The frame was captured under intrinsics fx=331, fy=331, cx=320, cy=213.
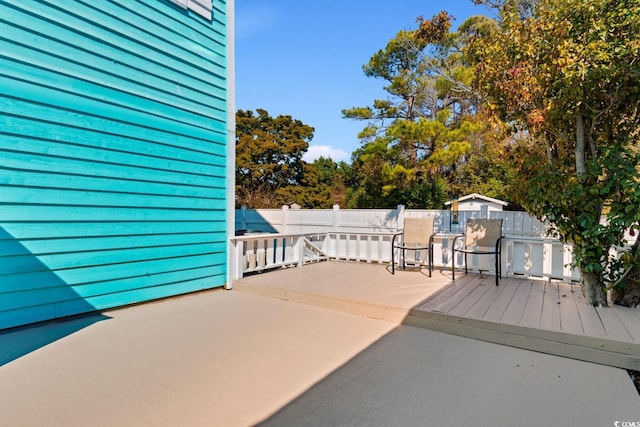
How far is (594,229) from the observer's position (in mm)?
2918

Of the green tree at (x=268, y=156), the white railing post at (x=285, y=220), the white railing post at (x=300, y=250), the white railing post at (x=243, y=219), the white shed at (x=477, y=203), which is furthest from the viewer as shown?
the green tree at (x=268, y=156)

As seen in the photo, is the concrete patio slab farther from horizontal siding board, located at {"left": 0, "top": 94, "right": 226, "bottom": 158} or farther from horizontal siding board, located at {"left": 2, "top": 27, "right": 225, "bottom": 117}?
horizontal siding board, located at {"left": 2, "top": 27, "right": 225, "bottom": 117}

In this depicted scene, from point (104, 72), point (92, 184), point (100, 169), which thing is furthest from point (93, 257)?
point (104, 72)

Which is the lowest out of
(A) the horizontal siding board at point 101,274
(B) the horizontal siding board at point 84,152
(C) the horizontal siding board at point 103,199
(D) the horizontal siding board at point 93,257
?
(A) the horizontal siding board at point 101,274

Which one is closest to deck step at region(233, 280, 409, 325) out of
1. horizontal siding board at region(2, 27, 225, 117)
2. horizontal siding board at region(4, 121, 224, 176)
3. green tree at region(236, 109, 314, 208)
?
horizontal siding board at region(4, 121, 224, 176)

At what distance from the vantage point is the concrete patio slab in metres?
1.72

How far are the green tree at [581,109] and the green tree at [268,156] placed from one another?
13.5 meters

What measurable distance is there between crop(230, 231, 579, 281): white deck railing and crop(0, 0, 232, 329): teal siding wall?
56 centimetres

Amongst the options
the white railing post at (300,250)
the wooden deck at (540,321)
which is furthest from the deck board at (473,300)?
the white railing post at (300,250)

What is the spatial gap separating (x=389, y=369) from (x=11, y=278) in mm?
3119

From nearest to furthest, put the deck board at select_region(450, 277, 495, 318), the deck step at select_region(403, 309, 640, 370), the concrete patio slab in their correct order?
the concrete patio slab
the deck step at select_region(403, 309, 640, 370)
the deck board at select_region(450, 277, 495, 318)

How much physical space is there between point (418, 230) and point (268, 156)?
45.4 feet

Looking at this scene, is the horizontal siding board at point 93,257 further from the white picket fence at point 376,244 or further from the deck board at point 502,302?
the deck board at point 502,302

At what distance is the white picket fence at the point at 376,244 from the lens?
171 inches
